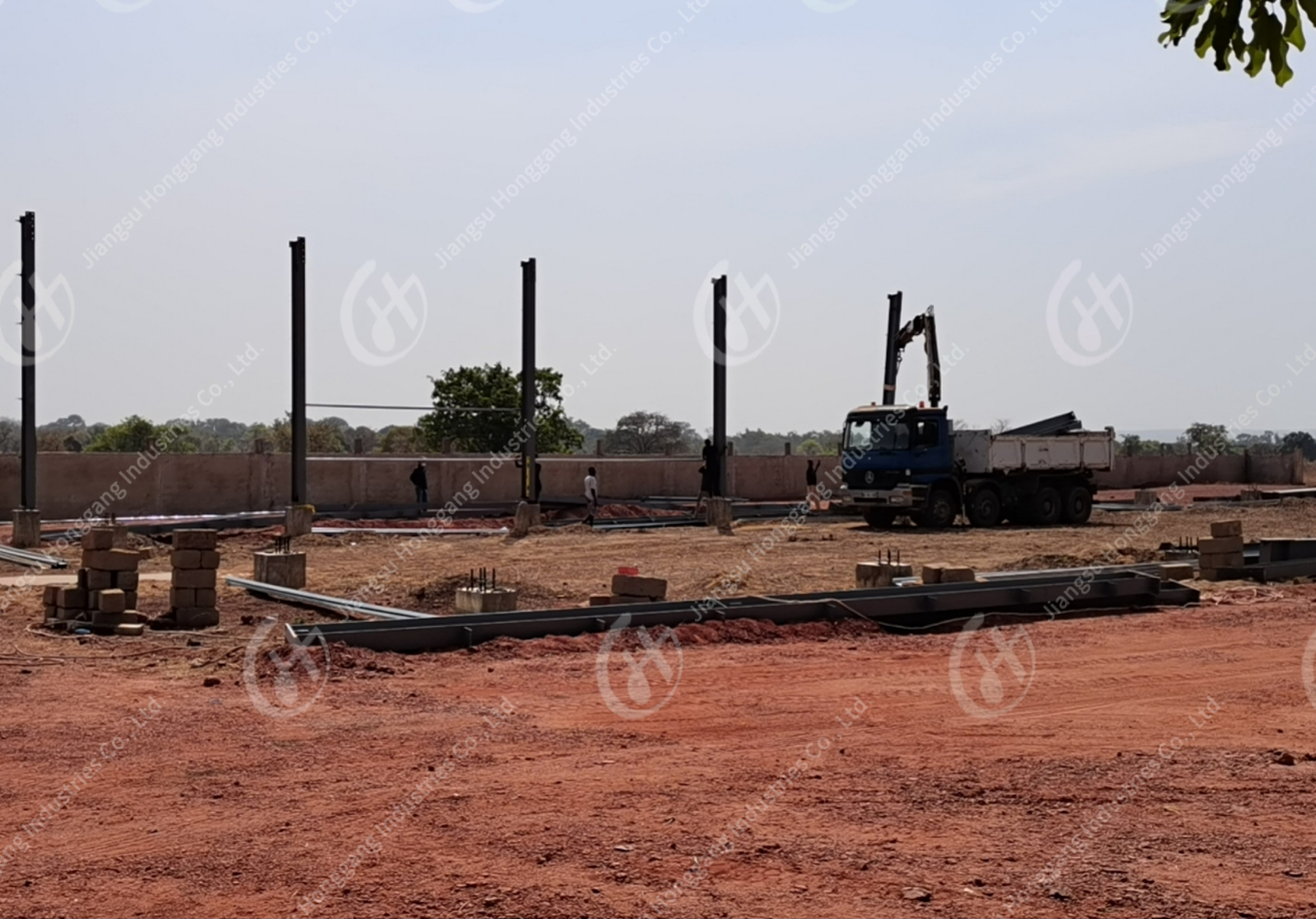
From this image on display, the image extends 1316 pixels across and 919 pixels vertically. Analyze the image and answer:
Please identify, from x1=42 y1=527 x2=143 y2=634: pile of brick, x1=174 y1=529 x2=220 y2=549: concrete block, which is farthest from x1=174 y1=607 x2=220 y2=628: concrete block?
x1=174 y1=529 x2=220 y2=549: concrete block

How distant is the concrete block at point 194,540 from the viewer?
14.9 meters

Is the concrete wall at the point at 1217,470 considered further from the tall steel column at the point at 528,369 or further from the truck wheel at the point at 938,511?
the tall steel column at the point at 528,369

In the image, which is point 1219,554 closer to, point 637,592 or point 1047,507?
point 637,592

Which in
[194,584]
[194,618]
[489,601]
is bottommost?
[194,618]

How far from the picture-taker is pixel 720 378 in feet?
104

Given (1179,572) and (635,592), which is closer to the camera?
(635,592)

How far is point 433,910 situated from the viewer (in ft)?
18.6

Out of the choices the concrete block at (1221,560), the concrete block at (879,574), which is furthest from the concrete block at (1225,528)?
the concrete block at (879,574)

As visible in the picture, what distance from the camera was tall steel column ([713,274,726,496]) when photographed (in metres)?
31.2

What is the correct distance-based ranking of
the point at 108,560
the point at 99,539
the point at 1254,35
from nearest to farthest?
the point at 1254,35, the point at 108,560, the point at 99,539

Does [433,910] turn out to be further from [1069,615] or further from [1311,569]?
[1311,569]

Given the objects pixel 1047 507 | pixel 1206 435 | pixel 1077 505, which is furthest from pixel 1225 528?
pixel 1206 435

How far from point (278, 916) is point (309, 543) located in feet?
75.0

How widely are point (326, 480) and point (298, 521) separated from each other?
535 inches
